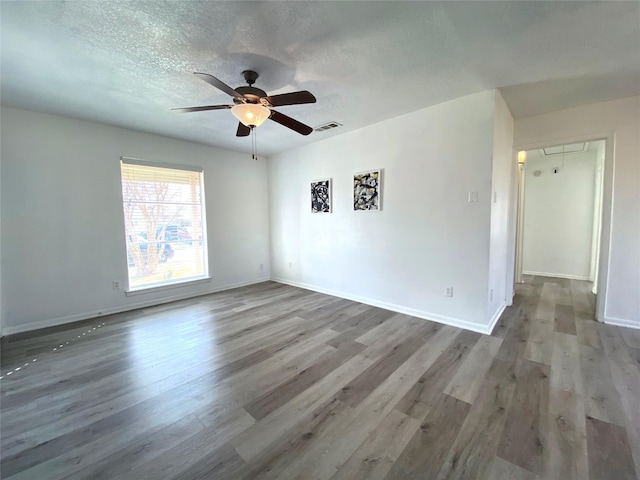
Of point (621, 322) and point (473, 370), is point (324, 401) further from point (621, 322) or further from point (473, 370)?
point (621, 322)

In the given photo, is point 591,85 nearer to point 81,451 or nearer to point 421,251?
point 421,251

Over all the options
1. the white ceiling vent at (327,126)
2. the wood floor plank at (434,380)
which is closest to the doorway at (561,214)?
the wood floor plank at (434,380)

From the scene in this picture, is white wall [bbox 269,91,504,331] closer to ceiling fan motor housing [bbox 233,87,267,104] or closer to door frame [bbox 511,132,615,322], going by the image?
door frame [bbox 511,132,615,322]

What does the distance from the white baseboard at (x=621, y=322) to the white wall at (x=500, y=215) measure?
96 cm

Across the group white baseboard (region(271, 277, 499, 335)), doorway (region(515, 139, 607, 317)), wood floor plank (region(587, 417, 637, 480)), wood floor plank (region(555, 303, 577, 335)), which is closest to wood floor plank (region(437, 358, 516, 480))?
wood floor plank (region(587, 417, 637, 480))

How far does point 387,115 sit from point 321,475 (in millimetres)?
3577

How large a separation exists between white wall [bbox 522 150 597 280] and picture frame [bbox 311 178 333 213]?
4.61 meters

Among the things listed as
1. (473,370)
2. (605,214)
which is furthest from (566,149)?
(473,370)

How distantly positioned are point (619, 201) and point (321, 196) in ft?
12.2

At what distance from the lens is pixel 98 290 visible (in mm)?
3602

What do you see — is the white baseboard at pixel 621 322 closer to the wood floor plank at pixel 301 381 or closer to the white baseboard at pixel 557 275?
the white baseboard at pixel 557 275

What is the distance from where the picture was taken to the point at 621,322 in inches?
118

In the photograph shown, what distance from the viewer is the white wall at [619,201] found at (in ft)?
9.48

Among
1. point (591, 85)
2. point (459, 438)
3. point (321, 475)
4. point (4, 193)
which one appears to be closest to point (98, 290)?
point (4, 193)
